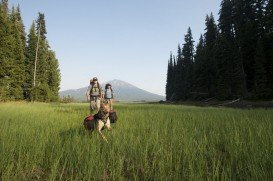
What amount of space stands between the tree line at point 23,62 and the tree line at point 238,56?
26177mm

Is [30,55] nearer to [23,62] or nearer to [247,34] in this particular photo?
[23,62]

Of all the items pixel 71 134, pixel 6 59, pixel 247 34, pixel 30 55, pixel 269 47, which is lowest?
pixel 71 134

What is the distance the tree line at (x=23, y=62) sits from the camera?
39594 millimetres

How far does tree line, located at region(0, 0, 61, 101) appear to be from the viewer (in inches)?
1559

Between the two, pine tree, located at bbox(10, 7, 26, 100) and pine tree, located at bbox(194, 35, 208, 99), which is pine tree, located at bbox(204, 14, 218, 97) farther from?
pine tree, located at bbox(10, 7, 26, 100)

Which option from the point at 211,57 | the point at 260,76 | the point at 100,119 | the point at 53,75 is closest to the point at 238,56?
the point at 260,76

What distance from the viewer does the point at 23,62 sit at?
152 ft

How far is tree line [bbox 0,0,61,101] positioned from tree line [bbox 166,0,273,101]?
26177 mm

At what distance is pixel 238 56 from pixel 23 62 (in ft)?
105

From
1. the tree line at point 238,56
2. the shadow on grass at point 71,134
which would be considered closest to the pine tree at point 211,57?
the tree line at point 238,56

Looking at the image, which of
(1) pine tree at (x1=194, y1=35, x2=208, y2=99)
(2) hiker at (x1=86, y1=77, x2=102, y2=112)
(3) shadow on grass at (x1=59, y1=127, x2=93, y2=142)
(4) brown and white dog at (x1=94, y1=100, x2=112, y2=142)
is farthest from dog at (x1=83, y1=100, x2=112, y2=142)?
(1) pine tree at (x1=194, y1=35, x2=208, y2=99)

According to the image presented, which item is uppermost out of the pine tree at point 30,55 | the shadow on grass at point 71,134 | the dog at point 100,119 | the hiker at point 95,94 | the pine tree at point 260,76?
the pine tree at point 30,55

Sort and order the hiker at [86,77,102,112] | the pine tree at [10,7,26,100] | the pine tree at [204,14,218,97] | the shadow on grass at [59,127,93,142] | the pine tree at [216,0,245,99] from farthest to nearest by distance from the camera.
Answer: the pine tree at [204,14,218,97] → the pine tree at [216,0,245,99] → the pine tree at [10,7,26,100] → the hiker at [86,77,102,112] → the shadow on grass at [59,127,93,142]

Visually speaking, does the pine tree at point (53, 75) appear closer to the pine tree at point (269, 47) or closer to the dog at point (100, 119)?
the pine tree at point (269, 47)
